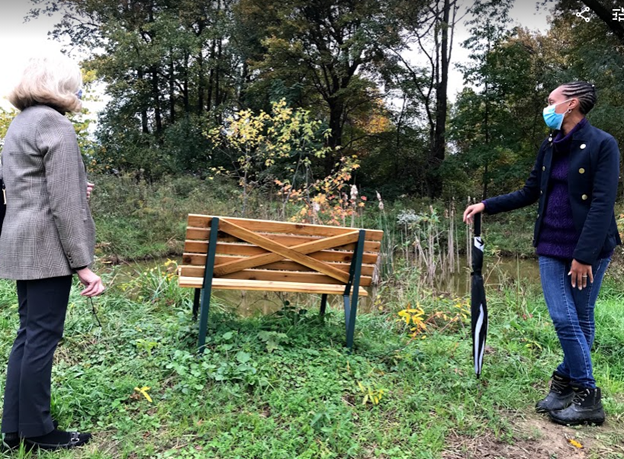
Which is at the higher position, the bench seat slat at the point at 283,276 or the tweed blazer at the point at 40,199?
the tweed blazer at the point at 40,199

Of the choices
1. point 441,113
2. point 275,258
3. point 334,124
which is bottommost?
point 275,258

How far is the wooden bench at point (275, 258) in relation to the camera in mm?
2881

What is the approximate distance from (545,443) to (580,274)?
0.85m

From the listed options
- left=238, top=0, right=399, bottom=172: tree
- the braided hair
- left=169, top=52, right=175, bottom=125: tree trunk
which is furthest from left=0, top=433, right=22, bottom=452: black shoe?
left=169, top=52, right=175, bottom=125: tree trunk

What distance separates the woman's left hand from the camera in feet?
7.52

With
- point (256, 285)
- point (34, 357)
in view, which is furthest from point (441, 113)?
point (34, 357)

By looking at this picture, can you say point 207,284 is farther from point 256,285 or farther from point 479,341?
point 479,341

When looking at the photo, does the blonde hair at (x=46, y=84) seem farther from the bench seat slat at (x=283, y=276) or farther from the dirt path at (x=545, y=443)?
the dirt path at (x=545, y=443)

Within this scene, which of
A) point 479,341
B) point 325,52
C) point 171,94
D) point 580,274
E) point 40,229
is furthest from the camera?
point 171,94

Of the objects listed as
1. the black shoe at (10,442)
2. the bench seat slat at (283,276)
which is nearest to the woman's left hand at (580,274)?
the bench seat slat at (283,276)

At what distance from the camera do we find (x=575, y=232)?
2.40 meters

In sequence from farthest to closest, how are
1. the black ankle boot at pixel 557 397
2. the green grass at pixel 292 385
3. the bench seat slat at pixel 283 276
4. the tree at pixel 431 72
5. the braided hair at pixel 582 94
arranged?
the tree at pixel 431 72 → the bench seat slat at pixel 283 276 → the black ankle boot at pixel 557 397 → the braided hair at pixel 582 94 → the green grass at pixel 292 385

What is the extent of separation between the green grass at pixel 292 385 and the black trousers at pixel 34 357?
16cm

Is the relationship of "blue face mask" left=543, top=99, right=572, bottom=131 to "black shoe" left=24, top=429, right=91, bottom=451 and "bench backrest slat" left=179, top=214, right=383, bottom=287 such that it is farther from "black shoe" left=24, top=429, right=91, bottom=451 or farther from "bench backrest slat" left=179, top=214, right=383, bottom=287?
"black shoe" left=24, top=429, right=91, bottom=451
